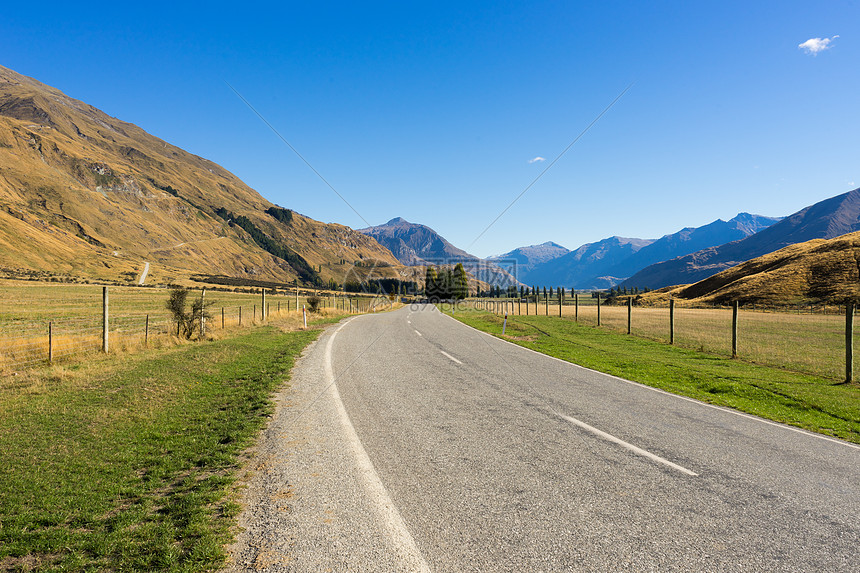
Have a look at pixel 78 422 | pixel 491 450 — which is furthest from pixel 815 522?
pixel 78 422

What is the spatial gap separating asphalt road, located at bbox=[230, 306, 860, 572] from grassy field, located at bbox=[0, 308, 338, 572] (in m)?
0.44

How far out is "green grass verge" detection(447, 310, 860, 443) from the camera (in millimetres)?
8035

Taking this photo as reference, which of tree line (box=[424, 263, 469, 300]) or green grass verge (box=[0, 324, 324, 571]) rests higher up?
tree line (box=[424, 263, 469, 300])

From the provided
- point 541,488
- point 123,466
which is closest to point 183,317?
point 123,466

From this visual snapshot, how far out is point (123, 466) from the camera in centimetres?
500

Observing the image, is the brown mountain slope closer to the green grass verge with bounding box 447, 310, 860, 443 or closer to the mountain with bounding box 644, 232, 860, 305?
the mountain with bounding box 644, 232, 860, 305

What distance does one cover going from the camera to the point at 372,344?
1683 centimetres

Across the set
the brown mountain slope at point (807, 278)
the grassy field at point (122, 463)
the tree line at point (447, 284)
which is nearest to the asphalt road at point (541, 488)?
the grassy field at point (122, 463)

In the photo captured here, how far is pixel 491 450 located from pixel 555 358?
30.5 feet

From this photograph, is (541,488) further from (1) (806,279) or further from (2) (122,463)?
(1) (806,279)

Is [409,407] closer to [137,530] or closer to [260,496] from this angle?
[260,496]

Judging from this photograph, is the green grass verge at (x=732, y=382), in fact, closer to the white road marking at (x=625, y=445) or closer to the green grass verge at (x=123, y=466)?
the white road marking at (x=625, y=445)

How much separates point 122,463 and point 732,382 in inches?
510

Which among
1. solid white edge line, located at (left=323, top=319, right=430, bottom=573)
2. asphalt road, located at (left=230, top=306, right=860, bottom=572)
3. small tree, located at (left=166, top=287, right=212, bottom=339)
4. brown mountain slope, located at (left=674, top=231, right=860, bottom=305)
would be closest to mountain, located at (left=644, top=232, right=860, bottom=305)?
brown mountain slope, located at (left=674, top=231, right=860, bottom=305)
